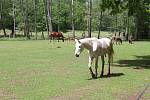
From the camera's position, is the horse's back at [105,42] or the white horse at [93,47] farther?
the horse's back at [105,42]

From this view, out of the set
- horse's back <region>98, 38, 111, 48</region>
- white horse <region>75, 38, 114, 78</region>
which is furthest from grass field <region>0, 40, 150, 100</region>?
horse's back <region>98, 38, 111, 48</region>

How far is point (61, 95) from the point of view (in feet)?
46.0

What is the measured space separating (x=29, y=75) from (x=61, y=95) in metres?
5.48

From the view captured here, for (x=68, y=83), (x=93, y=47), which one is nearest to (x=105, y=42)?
(x=93, y=47)

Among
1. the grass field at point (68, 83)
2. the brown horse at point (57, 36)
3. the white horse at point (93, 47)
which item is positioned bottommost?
the brown horse at point (57, 36)

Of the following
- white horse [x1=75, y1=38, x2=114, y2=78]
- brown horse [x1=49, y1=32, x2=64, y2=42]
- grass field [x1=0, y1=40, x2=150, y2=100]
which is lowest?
brown horse [x1=49, y1=32, x2=64, y2=42]

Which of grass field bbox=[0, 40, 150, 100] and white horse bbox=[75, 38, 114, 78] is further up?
white horse bbox=[75, 38, 114, 78]

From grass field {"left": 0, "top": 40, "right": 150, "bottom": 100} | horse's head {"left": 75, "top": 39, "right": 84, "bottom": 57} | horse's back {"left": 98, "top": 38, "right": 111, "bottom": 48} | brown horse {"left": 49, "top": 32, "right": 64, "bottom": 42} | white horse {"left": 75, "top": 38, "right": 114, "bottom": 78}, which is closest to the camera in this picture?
grass field {"left": 0, "top": 40, "right": 150, "bottom": 100}

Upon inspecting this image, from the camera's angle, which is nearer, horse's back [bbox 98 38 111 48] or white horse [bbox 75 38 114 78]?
white horse [bbox 75 38 114 78]

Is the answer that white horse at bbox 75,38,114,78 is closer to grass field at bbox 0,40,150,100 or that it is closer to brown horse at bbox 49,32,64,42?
grass field at bbox 0,40,150,100

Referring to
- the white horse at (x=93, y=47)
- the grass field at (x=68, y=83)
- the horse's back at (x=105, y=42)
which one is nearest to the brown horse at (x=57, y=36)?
the grass field at (x=68, y=83)

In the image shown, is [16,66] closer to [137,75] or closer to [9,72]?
[9,72]

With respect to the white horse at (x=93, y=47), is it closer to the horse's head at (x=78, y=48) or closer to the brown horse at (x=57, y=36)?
the horse's head at (x=78, y=48)

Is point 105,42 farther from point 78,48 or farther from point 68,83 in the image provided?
point 68,83
